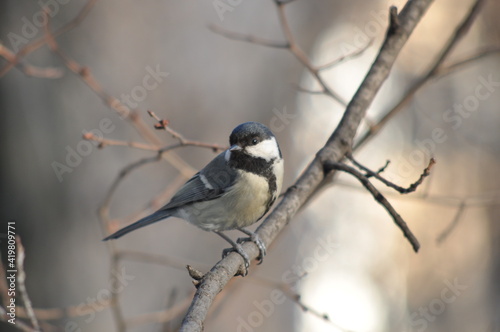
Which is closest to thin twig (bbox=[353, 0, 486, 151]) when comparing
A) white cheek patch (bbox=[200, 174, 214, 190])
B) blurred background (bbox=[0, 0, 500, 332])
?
blurred background (bbox=[0, 0, 500, 332])

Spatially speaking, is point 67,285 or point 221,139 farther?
point 221,139

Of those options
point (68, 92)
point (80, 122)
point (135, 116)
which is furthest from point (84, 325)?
point (135, 116)

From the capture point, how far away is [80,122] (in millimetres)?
3865

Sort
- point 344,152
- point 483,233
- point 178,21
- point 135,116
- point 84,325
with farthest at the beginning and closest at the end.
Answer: point 483,233
point 178,21
point 84,325
point 135,116
point 344,152

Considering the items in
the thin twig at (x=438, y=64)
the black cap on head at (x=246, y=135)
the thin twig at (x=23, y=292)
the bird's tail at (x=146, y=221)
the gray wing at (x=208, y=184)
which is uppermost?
the thin twig at (x=438, y=64)

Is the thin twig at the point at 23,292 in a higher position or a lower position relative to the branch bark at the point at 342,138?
lower

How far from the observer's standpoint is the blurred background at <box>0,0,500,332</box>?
146 inches

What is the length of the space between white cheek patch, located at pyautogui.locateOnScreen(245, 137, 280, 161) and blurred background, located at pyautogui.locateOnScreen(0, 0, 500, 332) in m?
0.41

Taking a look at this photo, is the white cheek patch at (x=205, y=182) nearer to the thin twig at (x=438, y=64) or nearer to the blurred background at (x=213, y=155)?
the blurred background at (x=213, y=155)

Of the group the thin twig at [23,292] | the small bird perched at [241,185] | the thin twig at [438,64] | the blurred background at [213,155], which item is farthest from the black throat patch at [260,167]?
the thin twig at [23,292]

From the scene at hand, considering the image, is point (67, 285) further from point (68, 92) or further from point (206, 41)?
point (206, 41)

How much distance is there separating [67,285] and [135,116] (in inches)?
77.8

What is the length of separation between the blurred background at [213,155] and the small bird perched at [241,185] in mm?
217

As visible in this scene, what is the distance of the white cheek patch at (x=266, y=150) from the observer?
246 centimetres
